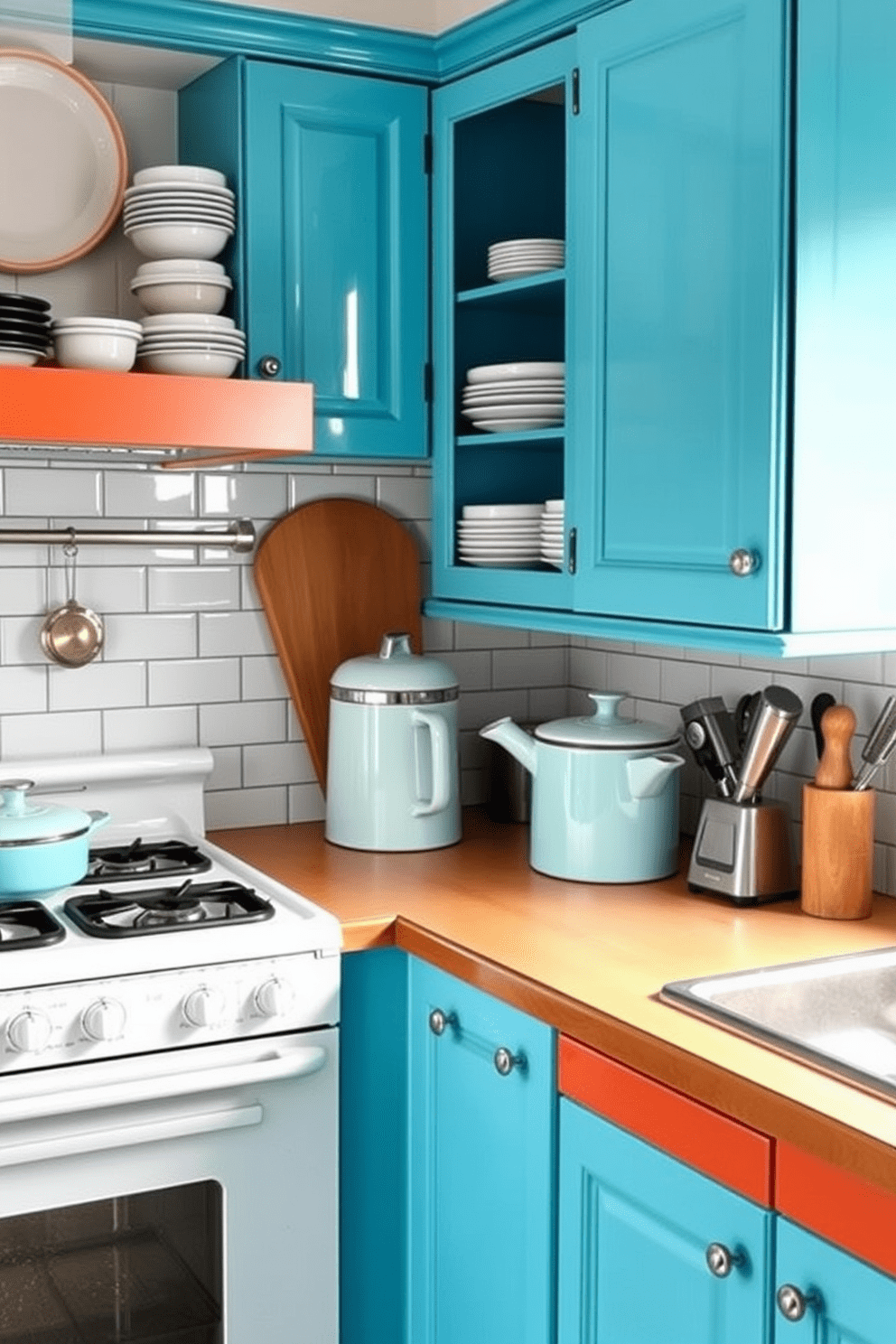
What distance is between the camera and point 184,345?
2.63m

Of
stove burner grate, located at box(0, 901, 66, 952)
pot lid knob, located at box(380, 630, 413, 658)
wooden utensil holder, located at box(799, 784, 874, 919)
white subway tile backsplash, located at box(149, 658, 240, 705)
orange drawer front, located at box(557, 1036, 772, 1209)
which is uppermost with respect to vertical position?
pot lid knob, located at box(380, 630, 413, 658)

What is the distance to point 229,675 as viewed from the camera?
3029 millimetres

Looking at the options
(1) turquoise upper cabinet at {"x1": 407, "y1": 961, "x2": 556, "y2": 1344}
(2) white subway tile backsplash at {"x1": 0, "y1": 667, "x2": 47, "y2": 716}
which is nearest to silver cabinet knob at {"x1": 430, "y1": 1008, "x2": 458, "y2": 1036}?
(1) turquoise upper cabinet at {"x1": 407, "y1": 961, "x2": 556, "y2": 1344}

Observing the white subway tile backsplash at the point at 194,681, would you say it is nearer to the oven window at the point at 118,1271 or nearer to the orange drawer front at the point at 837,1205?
the oven window at the point at 118,1271

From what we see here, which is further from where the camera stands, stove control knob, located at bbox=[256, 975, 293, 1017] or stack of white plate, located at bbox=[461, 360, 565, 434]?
stack of white plate, located at bbox=[461, 360, 565, 434]

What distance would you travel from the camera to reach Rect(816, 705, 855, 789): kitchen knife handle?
2.45 meters

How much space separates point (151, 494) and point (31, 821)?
71 cm

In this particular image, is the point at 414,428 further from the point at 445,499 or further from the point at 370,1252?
the point at 370,1252

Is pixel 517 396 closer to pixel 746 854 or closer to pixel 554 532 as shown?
Result: pixel 554 532

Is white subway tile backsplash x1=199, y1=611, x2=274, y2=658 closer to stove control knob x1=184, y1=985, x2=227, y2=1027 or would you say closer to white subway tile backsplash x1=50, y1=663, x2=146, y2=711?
white subway tile backsplash x1=50, y1=663, x2=146, y2=711

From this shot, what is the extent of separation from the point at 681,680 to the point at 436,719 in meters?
0.48

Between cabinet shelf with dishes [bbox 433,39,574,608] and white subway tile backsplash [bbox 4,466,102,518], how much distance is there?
607 mm

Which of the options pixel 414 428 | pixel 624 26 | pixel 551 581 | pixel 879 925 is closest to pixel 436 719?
pixel 551 581

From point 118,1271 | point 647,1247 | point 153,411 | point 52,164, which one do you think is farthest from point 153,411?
point 647,1247
